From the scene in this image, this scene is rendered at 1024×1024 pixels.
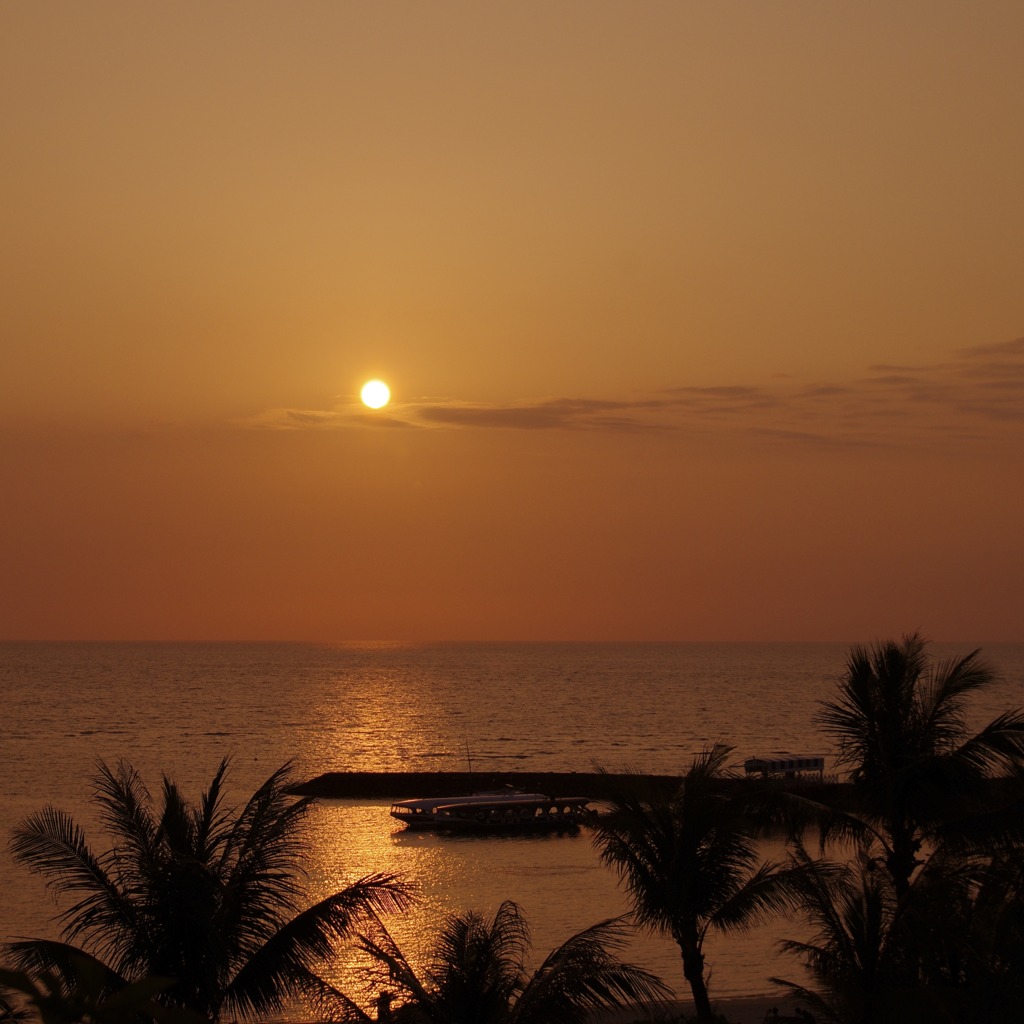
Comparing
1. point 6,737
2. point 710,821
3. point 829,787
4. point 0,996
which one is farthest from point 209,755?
point 0,996

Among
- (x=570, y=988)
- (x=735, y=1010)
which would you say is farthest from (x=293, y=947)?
(x=735, y=1010)

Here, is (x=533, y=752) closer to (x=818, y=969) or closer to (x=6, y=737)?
(x=6, y=737)

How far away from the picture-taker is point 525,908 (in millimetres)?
57500

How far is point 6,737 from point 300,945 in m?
138

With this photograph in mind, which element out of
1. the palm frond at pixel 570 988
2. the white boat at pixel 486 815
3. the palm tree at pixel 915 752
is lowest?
the palm frond at pixel 570 988

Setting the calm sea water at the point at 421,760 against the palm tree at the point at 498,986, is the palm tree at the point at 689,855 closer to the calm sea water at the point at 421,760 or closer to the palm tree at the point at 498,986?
the palm tree at the point at 498,986

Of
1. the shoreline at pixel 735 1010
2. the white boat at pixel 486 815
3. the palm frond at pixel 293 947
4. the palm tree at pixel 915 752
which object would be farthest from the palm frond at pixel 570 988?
the white boat at pixel 486 815

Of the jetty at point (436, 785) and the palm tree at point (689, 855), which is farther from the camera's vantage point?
the jetty at point (436, 785)

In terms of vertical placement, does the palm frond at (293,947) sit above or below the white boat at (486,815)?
below

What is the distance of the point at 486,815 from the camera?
275 feet

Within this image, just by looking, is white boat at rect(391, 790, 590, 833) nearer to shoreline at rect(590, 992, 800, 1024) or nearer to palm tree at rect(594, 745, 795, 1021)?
shoreline at rect(590, 992, 800, 1024)

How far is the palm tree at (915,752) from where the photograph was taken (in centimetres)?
2205

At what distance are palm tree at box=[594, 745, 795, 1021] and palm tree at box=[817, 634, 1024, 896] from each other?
231 cm

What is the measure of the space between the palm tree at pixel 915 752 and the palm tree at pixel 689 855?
90.9 inches
